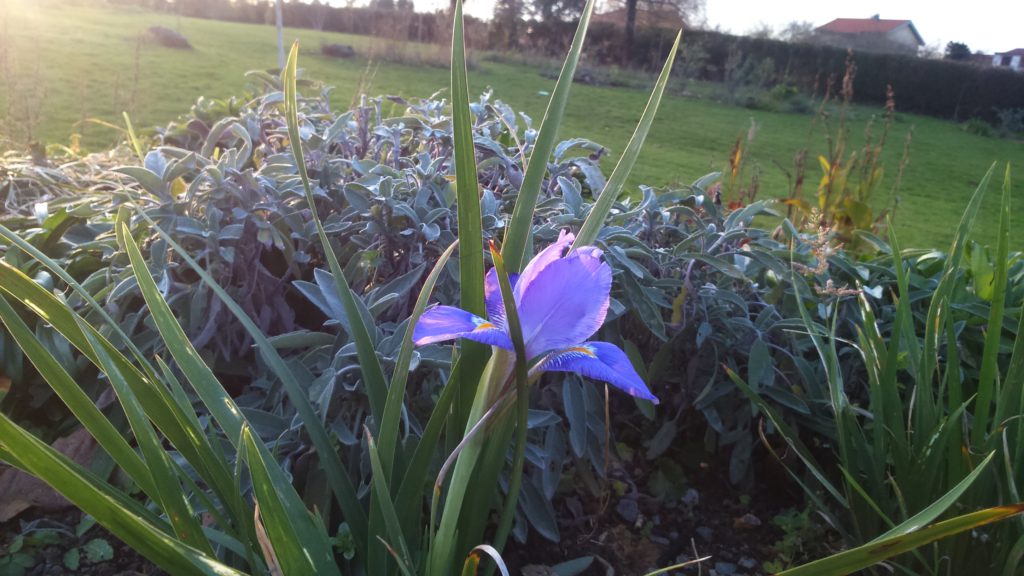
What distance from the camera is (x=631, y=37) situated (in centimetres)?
2045

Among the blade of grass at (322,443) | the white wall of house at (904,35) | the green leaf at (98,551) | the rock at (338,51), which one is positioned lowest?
the green leaf at (98,551)

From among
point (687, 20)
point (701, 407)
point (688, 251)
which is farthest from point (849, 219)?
point (687, 20)

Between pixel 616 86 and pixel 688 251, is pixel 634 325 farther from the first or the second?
pixel 616 86

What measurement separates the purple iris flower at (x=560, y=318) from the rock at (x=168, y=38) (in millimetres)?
13957

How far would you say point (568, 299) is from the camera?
26.1 inches

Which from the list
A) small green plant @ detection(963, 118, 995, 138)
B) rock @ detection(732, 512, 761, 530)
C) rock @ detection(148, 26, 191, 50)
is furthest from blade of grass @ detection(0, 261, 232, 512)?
small green plant @ detection(963, 118, 995, 138)

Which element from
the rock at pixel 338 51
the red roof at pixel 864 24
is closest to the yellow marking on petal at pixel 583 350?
the rock at pixel 338 51

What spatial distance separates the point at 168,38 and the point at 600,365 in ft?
47.0

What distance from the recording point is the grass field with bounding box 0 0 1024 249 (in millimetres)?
5992

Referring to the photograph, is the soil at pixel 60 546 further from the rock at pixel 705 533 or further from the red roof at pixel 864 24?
the red roof at pixel 864 24

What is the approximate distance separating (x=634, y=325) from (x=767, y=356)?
32 centimetres

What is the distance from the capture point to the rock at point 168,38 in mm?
12758

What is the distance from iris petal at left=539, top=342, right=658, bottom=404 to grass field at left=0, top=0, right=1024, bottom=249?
115 inches

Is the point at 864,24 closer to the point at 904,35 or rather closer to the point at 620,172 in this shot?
the point at 904,35
